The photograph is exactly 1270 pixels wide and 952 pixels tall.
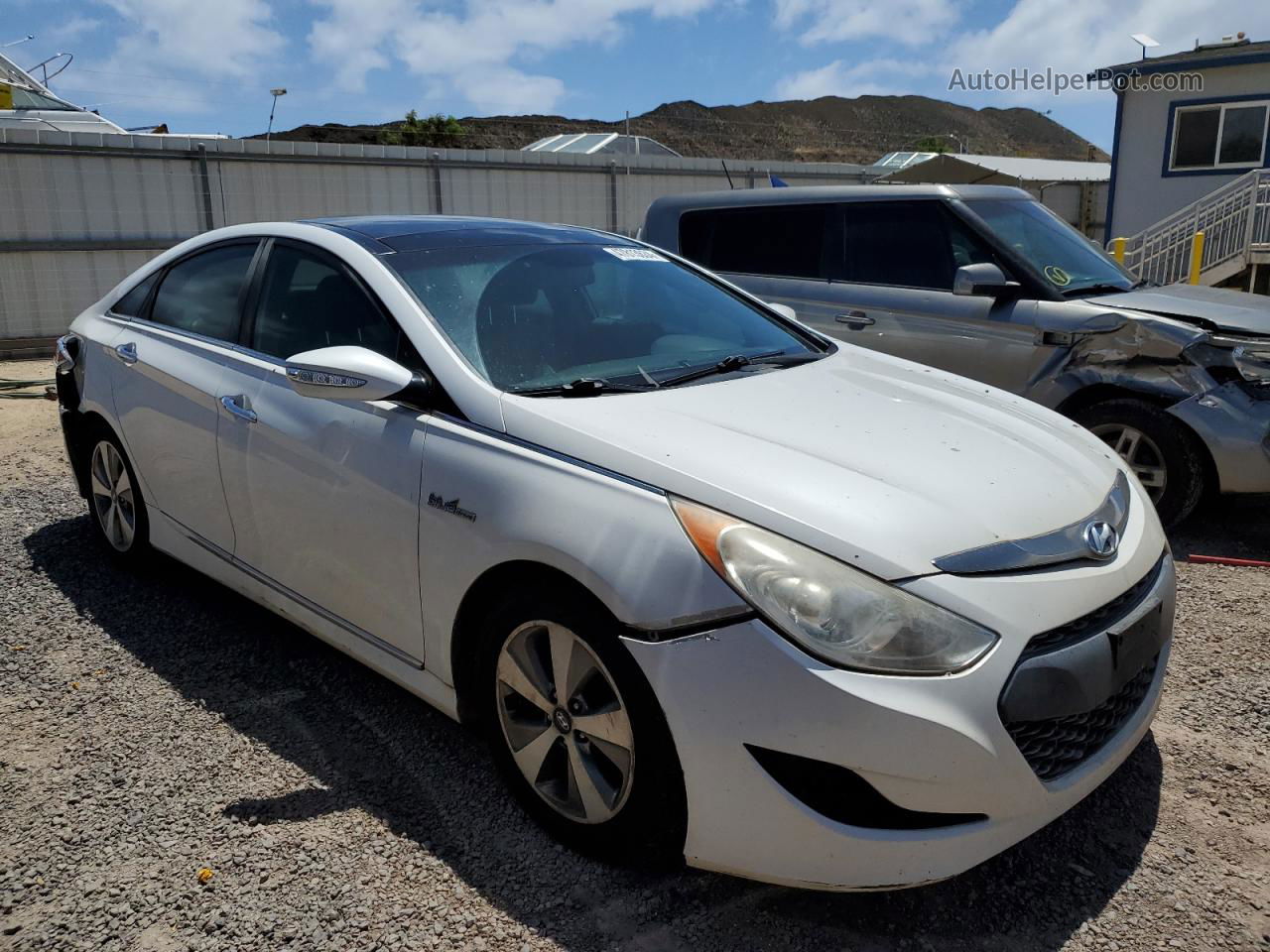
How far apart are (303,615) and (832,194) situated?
4.42 metres

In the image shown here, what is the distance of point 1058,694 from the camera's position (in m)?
2.08

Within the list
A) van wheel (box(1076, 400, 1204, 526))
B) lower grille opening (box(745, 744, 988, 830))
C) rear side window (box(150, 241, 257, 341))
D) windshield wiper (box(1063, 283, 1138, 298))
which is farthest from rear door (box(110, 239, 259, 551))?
windshield wiper (box(1063, 283, 1138, 298))

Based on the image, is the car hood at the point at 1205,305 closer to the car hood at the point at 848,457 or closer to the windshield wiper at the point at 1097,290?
the windshield wiper at the point at 1097,290

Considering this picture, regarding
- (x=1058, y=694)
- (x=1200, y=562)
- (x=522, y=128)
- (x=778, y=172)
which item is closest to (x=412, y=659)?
(x=1058, y=694)

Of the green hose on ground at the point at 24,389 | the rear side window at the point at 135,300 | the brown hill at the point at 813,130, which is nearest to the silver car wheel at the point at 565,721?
the rear side window at the point at 135,300

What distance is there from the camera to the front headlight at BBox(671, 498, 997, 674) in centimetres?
198

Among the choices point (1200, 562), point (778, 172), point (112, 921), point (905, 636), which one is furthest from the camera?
point (778, 172)

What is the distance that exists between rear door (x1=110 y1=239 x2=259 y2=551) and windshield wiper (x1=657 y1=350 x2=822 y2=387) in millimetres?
1647

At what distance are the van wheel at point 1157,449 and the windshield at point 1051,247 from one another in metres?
0.78

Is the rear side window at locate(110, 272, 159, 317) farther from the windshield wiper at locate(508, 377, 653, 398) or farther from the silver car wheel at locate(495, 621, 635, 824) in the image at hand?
the silver car wheel at locate(495, 621, 635, 824)

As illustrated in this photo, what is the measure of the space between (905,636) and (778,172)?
16.5m

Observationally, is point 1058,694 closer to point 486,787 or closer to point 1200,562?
point 486,787

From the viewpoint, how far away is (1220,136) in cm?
1806

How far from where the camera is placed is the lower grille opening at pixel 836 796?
2002 millimetres
